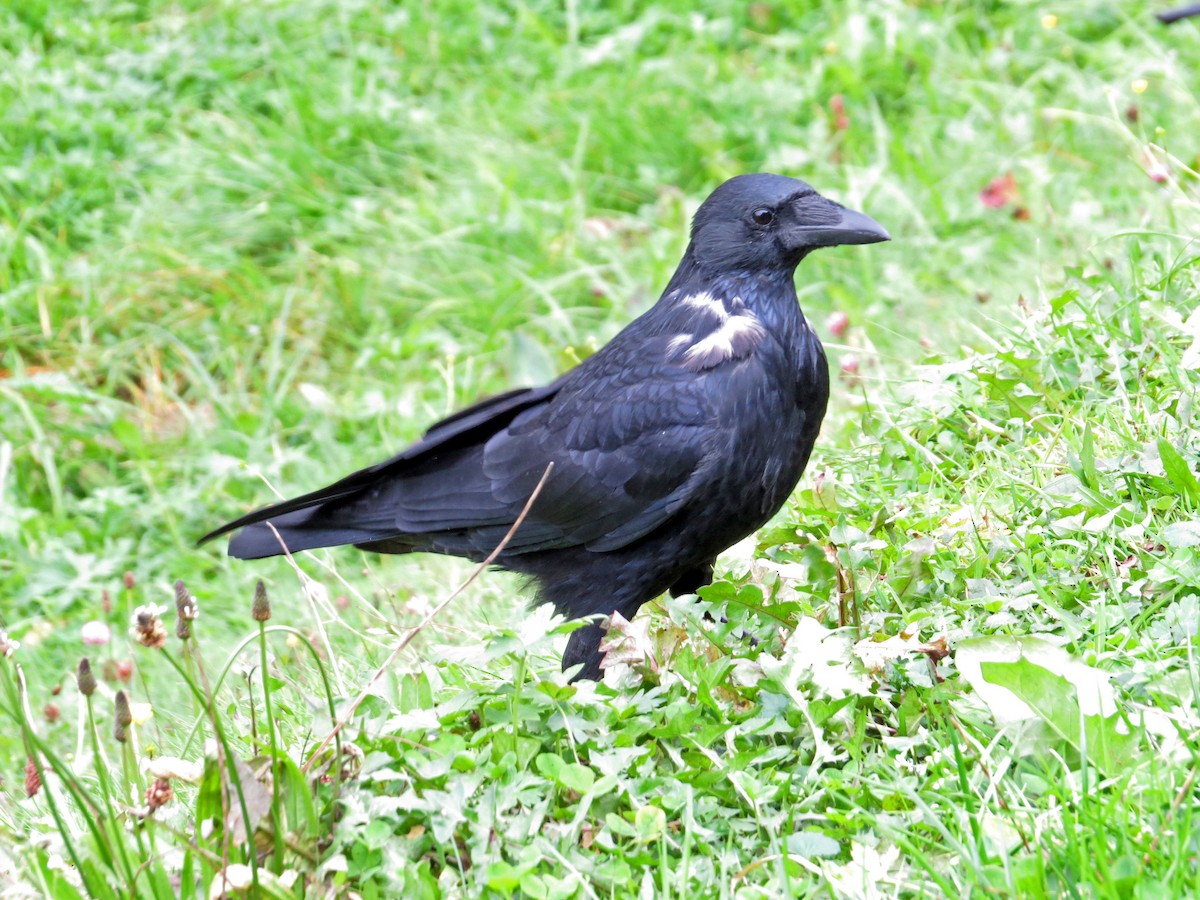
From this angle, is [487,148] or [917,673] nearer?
[917,673]

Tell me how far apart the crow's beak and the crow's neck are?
0.10 metres

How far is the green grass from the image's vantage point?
7.30 feet

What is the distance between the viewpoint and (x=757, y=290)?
3.30 m

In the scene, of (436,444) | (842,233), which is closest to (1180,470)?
(842,233)

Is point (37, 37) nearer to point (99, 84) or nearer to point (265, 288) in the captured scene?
point (99, 84)

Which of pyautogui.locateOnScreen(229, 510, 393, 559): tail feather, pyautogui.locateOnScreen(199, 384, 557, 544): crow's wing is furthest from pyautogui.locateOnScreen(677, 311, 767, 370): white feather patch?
pyautogui.locateOnScreen(229, 510, 393, 559): tail feather

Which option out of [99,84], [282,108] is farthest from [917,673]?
[99,84]

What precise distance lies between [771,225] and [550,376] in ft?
7.05

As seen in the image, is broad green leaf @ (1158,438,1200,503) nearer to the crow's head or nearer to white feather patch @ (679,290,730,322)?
the crow's head

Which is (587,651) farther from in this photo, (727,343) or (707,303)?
(707,303)

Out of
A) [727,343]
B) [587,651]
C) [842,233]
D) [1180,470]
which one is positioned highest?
[842,233]

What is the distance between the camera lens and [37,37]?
7.11 metres

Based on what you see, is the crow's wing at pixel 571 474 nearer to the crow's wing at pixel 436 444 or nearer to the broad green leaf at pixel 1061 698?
the crow's wing at pixel 436 444

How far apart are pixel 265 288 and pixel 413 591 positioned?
2451 mm
